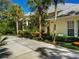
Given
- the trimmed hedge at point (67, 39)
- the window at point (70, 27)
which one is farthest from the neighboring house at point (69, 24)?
the trimmed hedge at point (67, 39)

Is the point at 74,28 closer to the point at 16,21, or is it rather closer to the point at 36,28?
the point at 36,28

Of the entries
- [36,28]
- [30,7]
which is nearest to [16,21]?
[36,28]

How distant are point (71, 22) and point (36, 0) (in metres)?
6.27

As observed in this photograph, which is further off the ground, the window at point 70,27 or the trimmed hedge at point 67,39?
the window at point 70,27

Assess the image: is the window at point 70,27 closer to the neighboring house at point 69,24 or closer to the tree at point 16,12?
the neighboring house at point 69,24

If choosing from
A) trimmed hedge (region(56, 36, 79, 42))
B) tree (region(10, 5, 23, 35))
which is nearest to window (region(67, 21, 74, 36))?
trimmed hedge (region(56, 36, 79, 42))

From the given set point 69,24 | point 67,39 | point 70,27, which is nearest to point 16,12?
point 69,24

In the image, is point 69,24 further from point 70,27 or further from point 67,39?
point 67,39

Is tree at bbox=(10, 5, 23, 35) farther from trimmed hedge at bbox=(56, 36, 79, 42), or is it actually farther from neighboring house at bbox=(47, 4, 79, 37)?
trimmed hedge at bbox=(56, 36, 79, 42)

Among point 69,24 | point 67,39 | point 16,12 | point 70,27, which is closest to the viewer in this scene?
point 67,39

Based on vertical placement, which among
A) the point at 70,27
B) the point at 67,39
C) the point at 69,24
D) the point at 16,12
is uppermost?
the point at 16,12

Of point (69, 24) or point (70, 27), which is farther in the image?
point (69, 24)

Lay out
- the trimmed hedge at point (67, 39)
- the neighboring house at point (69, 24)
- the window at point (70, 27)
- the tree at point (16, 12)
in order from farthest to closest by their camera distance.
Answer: the tree at point (16, 12) < the window at point (70, 27) < the neighboring house at point (69, 24) < the trimmed hedge at point (67, 39)

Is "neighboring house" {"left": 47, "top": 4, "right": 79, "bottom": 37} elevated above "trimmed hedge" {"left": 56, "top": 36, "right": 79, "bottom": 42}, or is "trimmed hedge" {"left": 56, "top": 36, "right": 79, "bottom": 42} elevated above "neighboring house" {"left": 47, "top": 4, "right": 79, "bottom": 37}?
"neighboring house" {"left": 47, "top": 4, "right": 79, "bottom": 37}
